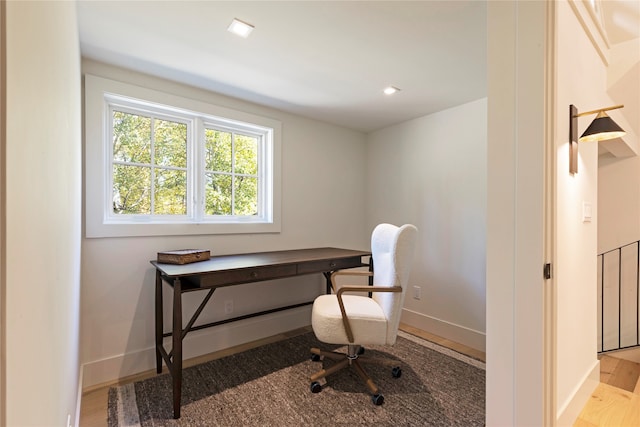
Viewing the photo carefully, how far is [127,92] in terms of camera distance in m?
2.12

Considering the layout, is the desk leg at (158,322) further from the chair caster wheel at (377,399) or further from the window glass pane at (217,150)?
the chair caster wheel at (377,399)

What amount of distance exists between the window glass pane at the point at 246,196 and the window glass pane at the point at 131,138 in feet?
2.45

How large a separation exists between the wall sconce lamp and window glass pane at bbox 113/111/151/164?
2.59 metres

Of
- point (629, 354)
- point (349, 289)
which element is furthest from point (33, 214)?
point (629, 354)

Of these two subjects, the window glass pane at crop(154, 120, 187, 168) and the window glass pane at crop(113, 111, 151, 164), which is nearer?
the window glass pane at crop(113, 111, 151, 164)

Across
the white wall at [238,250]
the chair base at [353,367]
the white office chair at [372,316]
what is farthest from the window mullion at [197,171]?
the chair base at [353,367]

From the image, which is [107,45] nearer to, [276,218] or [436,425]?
[276,218]

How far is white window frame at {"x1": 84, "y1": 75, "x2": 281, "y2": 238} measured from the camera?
6.56 feet

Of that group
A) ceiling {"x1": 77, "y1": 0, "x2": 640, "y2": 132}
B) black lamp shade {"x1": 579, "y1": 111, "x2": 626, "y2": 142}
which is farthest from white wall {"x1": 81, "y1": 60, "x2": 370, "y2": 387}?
black lamp shade {"x1": 579, "y1": 111, "x2": 626, "y2": 142}

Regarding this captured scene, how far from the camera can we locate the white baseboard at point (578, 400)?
1.41m

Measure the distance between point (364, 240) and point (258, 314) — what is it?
1.57 metres

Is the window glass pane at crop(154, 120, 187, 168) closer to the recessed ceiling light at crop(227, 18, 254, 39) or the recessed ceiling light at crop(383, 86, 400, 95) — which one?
the recessed ceiling light at crop(227, 18, 254, 39)

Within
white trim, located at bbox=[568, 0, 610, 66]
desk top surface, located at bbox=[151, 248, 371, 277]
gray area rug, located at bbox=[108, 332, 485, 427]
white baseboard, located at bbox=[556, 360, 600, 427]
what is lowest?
gray area rug, located at bbox=[108, 332, 485, 427]

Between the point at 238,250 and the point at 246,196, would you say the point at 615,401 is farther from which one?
the point at 246,196
